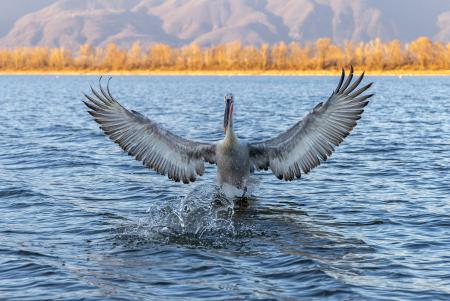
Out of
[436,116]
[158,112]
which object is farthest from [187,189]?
[158,112]

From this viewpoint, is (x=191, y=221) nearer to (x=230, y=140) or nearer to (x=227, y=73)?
(x=230, y=140)

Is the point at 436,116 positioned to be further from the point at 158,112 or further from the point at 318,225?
the point at 318,225

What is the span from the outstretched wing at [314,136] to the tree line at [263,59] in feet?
443

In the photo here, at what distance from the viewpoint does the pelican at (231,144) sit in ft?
44.6

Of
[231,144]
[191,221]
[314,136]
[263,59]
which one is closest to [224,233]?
[191,221]

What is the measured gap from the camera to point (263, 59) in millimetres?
169250

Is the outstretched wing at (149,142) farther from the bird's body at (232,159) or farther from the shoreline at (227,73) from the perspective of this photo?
the shoreline at (227,73)

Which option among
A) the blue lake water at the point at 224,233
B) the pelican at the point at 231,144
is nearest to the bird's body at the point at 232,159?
the pelican at the point at 231,144

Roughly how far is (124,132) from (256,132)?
1735 centimetres

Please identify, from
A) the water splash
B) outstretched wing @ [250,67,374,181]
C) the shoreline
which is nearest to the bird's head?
outstretched wing @ [250,67,374,181]

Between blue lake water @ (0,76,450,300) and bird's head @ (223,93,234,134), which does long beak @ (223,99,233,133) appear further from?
blue lake water @ (0,76,450,300)

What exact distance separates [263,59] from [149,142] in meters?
156

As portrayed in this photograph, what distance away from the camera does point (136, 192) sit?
17.1 meters

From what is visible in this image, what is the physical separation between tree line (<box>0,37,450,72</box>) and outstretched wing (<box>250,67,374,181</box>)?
5322 inches
